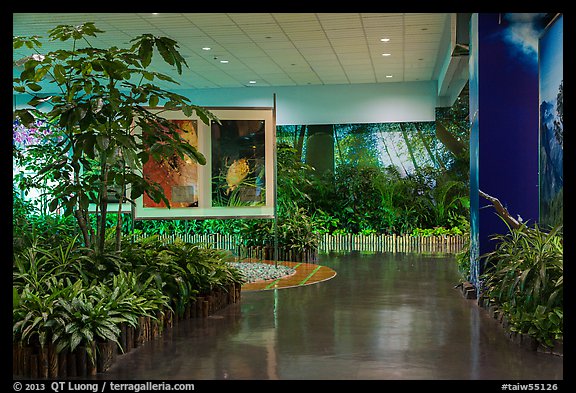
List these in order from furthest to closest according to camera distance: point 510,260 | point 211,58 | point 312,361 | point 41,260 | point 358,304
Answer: point 211,58 < point 358,304 < point 510,260 < point 41,260 < point 312,361

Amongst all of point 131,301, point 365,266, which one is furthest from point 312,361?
point 365,266

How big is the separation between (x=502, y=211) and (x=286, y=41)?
5.58 metres

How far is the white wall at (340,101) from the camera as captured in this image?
16.9 metres

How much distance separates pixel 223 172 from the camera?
11.2 metres

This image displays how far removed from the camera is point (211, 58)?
13.8m

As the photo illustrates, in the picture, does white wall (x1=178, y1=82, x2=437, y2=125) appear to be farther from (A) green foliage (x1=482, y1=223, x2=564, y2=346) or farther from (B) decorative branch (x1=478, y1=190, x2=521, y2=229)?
(A) green foliage (x1=482, y1=223, x2=564, y2=346)

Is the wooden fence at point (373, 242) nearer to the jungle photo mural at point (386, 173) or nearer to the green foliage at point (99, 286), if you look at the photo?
the jungle photo mural at point (386, 173)

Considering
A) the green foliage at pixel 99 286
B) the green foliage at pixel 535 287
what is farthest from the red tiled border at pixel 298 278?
the green foliage at pixel 535 287

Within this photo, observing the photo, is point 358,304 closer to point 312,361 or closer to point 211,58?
point 312,361

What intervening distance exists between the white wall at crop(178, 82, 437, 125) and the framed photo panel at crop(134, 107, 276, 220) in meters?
6.17

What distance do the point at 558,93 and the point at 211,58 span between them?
777cm

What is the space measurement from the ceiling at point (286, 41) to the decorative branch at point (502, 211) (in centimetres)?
340

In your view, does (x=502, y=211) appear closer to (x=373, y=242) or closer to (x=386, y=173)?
(x=373, y=242)
